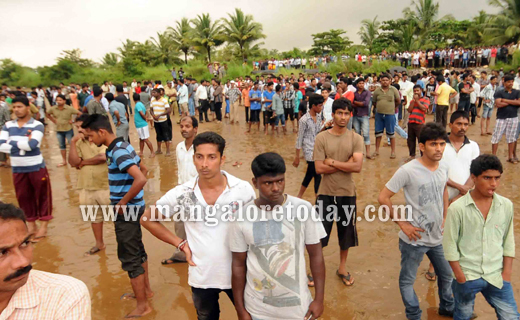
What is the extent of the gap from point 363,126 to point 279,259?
7221 mm

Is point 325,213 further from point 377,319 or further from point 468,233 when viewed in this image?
point 468,233

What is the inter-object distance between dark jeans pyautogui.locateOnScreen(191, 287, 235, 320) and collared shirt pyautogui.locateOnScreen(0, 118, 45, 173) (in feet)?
12.1

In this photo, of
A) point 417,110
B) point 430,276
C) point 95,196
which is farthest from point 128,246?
point 417,110

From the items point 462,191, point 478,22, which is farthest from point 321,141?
point 478,22

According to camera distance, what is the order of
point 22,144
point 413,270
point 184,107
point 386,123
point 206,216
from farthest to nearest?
point 184,107, point 386,123, point 22,144, point 413,270, point 206,216

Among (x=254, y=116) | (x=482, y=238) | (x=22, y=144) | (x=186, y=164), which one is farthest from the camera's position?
(x=254, y=116)

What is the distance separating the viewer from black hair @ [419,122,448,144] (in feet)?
9.64

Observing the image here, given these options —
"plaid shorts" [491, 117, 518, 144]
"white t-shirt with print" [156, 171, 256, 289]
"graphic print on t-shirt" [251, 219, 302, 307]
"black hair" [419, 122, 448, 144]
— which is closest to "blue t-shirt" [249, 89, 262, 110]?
"plaid shorts" [491, 117, 518, 144]

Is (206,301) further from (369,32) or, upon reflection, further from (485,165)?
(369,32)

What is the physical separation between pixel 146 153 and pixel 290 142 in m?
4.41

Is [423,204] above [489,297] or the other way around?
above

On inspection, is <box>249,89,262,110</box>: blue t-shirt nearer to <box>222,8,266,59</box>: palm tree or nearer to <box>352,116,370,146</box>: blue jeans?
<box>352,116,370,146</box>: blue jeans

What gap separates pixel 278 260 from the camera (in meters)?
2.18

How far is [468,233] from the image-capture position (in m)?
2.61
